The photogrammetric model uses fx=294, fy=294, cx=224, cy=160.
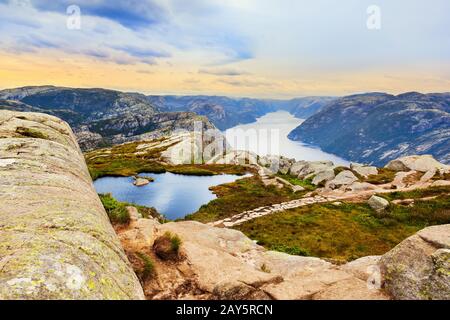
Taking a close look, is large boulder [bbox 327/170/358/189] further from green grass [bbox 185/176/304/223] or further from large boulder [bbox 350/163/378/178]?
large boulder [bbox 350/163/378/178]

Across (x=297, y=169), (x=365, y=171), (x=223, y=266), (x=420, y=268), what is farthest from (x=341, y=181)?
(x=420, y=268)

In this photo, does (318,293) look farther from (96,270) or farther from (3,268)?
(3,268)

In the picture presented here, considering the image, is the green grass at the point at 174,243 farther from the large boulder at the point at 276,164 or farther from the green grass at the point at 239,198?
the large boulder at the point at 276,164

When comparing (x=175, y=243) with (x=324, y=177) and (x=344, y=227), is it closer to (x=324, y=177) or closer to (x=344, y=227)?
(x=344, y=227)

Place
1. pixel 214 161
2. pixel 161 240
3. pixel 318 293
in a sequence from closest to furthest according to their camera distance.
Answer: pixel 318 293, pixel 161 240, pixel 214 161

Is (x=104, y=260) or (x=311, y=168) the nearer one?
(x=104, y=260)

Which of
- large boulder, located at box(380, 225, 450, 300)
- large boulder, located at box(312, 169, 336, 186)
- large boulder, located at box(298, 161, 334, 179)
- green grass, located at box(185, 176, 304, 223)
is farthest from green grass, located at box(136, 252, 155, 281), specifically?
large boulder, located at box(298, 161, 334, 179)

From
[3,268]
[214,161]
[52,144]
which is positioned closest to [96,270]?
[3,268]
